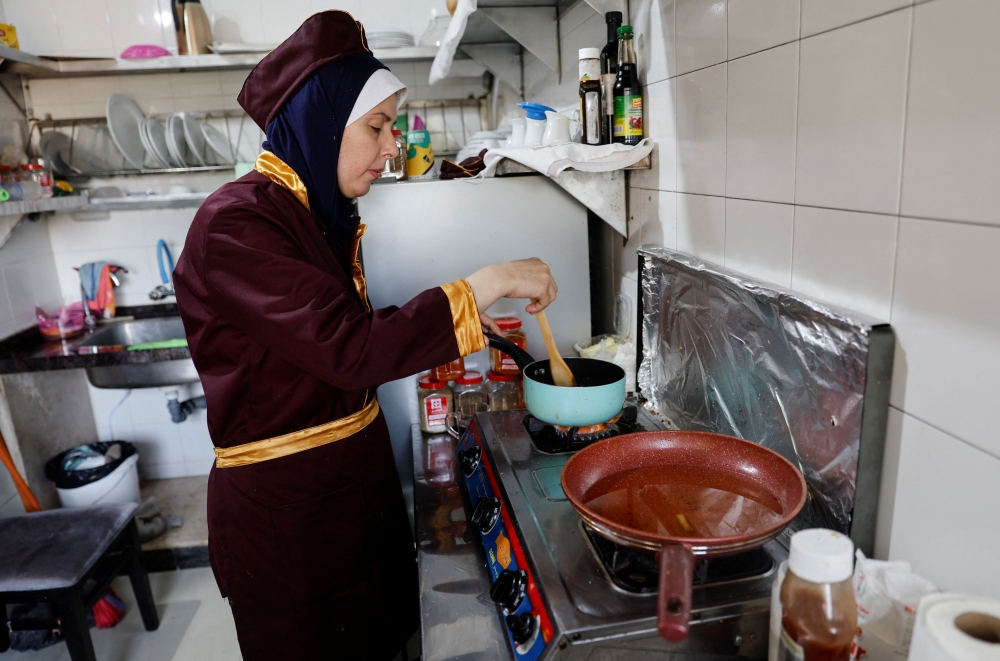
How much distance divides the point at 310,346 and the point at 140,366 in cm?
180

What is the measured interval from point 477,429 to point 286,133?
672mm

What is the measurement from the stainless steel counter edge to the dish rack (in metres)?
1.87

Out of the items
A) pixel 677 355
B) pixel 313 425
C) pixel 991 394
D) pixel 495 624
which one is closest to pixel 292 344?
pixel 313 425

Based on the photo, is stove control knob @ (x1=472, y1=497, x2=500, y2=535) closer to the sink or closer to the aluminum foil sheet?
the aluminum foil sheet

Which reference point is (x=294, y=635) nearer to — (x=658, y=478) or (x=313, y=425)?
(x=313, y=425)

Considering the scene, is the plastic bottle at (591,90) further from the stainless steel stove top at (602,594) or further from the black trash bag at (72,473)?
the black trash bag at (72,473)

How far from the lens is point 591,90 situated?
4.97 ft

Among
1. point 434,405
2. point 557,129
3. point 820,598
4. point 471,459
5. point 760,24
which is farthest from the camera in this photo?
point 434,405

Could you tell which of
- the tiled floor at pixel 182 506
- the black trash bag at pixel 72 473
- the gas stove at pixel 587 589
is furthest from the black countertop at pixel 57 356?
the gas stove at pixel 587 589

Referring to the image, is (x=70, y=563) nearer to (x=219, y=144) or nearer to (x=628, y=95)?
(x=219, y=144)

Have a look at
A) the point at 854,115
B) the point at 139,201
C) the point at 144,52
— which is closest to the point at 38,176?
the point at 139,201

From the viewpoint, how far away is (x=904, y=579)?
0.74 meters

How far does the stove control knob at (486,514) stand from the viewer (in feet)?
3.60

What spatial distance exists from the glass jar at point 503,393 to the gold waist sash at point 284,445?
0.50 m
